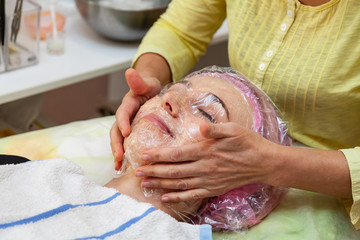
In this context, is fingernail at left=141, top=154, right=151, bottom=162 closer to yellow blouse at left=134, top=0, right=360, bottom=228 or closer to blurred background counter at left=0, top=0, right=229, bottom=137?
yellow blouse at left=134, top=0, right=360, bottom=228

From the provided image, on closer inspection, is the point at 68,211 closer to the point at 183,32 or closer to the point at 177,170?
the point at 177,170

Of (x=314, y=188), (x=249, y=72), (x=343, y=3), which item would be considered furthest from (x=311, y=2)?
(x=314, y=188)

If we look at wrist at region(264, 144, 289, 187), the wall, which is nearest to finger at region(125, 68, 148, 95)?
wrist at region(264, 144, 289, 187)

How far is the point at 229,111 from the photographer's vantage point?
1.25m

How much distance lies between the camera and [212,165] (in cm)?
116

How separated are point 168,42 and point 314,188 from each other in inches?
26.9

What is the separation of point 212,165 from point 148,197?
0.18 meters

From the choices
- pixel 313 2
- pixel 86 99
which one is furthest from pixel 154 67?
pixel 86 99

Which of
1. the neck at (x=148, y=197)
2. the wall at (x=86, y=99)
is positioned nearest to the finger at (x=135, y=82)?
the neck at (x=148, y=197)

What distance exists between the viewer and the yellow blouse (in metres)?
1.29

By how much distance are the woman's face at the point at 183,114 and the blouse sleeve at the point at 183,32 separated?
34 centimetres

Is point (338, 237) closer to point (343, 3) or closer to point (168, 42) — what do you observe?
point (343, 3)

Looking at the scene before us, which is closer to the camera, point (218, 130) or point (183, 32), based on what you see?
point (218, 130)

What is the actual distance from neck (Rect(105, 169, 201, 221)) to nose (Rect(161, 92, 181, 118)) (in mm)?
176
